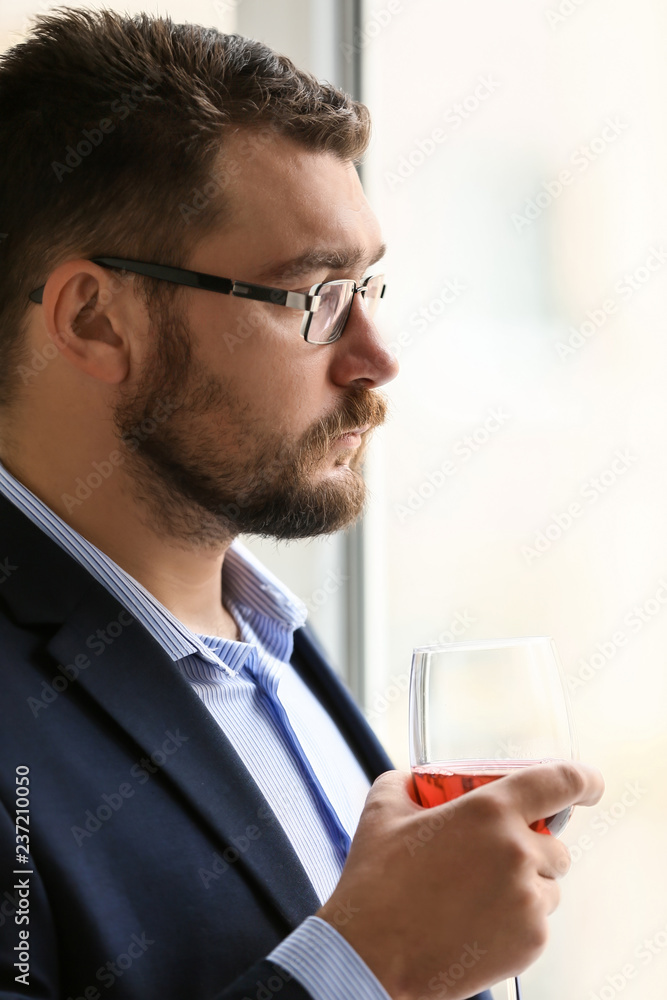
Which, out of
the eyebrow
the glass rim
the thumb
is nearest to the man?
the eyebrow

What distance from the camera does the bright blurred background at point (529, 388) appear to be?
165 cm

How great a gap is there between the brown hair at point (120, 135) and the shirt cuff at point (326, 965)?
33.4 inches

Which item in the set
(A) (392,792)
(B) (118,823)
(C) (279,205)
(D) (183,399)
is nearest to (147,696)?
(B) (118,823)

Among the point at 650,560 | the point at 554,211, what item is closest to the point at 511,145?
the point at 554,211

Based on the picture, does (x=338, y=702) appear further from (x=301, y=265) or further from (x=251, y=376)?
(x=301, y=265)

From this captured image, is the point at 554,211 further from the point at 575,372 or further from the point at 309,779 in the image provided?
the point at 309,779

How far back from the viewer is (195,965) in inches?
36.7

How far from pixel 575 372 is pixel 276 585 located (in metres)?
0.76

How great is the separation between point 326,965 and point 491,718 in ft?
0.88

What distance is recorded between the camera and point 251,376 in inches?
49.9

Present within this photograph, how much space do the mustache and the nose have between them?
0.02m

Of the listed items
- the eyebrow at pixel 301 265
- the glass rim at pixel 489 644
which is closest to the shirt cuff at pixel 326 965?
the glass rim at pixel 489 644

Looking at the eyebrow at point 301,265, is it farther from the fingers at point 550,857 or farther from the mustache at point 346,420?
the fingers at point 550,857

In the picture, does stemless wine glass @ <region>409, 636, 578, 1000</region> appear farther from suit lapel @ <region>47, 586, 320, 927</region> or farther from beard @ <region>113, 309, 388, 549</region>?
beard @ <region>113, 309, 388, 549</region>
